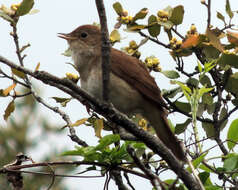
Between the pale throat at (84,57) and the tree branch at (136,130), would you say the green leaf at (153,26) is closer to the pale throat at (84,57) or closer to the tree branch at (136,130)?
the pale throat at (84,57)

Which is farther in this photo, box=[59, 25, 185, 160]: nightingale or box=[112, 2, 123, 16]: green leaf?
box=[59, 25, 185, 160]: nightingale

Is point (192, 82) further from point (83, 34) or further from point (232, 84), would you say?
point (83, 34)

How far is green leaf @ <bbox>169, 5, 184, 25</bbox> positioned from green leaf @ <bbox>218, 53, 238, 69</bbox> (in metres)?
0.52

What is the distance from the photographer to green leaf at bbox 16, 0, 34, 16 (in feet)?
9.26

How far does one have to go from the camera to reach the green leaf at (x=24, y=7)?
2822 millimetres

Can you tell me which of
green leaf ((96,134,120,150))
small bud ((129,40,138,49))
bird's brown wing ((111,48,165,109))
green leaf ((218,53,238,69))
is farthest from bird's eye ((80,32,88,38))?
green leaf ((96,134,120,150))

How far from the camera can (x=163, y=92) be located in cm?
312

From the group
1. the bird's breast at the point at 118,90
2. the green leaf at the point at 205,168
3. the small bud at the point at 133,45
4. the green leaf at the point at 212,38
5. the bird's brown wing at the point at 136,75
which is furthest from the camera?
the bird's brown wing at the point at 136,75

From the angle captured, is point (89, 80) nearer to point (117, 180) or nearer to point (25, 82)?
point (25, 82)

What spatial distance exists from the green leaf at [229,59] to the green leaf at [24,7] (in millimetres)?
1262

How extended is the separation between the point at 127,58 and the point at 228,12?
0.94 metres

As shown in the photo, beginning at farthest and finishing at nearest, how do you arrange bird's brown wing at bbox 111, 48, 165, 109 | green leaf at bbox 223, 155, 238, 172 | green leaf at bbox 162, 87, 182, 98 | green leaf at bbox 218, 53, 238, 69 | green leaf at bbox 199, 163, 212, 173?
bird's brown wing at bbox 111, 48, 165, 109 < green leaf at bbox 162, 87, 182, 98 < green leaf at bbox 218, 53, 238, 69 < green leaf at bbox 199, 163, 212, 173 < green leaf at bbox 223, 155, 238, 172

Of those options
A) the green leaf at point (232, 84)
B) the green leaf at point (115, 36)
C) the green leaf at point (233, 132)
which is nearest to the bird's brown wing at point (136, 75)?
the green leaf at point (115, 36)

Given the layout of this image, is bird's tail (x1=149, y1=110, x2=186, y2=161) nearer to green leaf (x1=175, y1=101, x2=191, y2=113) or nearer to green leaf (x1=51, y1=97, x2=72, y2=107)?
green leaf (x1=175, y1=101, x2=191, y2=113)
